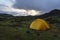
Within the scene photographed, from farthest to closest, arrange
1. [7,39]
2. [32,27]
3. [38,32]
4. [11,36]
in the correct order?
[32,27], [38,32], [11,36], [7,39]

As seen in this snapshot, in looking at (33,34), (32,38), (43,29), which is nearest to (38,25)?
(43,29)

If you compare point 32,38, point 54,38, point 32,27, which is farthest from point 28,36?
point 32,27

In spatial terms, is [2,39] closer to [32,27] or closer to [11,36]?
[11,36]

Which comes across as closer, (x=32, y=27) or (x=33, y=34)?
(x=33, y=34)

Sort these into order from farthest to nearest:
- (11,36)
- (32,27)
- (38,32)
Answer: (32,27) < (38,32) < (11,36)

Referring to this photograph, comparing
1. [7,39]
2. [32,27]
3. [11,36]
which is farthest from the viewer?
[32,27]

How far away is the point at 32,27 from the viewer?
40719mm

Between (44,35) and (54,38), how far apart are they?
2.27m

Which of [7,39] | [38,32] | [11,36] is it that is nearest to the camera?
[7,39]

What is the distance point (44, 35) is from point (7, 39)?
6.57 metres

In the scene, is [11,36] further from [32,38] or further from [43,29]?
[43,29]

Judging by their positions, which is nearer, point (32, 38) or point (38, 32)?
point (32, 38)

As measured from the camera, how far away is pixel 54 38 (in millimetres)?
34094

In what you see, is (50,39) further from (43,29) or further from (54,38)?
(43,29)
